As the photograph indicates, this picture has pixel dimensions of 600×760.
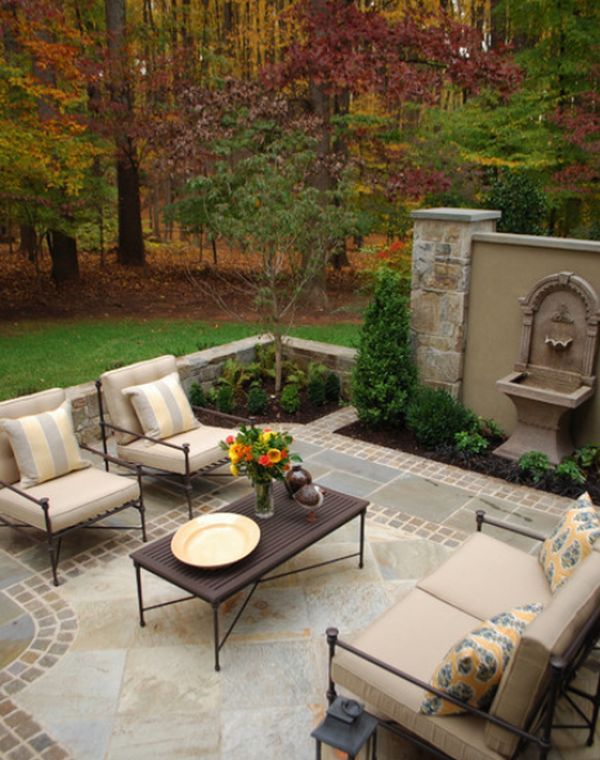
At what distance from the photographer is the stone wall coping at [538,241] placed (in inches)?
233

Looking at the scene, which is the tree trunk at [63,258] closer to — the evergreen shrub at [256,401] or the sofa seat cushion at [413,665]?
the evergreen shrub at [256,401]

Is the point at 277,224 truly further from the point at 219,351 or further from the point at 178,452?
the point at 178,452

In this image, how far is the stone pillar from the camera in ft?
22.2

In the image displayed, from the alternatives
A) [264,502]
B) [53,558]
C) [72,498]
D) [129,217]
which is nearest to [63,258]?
[129,217]

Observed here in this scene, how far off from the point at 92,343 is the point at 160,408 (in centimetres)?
446

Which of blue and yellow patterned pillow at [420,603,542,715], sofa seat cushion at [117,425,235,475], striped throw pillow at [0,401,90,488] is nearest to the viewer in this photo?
blue and yellow patterned pillow at [420,603,542,715]

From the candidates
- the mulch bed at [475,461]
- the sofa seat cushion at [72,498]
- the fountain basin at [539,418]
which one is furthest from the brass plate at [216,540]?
the fountain basin at [539,418]

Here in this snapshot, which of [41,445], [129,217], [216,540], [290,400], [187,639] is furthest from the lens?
[129,217]

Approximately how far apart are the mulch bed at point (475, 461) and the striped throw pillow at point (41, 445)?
9.96 ft

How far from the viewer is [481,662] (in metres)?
2.52

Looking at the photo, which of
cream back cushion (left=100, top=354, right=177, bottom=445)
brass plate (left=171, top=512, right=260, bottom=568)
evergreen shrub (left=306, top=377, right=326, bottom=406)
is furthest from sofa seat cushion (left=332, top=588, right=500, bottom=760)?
evergreen shrub (left=306, top=377, right=326, bottom=406)

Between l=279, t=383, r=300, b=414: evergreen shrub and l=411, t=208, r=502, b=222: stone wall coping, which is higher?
l=411, t=208, r=502, b=222: stone wall coping

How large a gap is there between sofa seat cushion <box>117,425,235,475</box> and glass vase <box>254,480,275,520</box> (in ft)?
3.57

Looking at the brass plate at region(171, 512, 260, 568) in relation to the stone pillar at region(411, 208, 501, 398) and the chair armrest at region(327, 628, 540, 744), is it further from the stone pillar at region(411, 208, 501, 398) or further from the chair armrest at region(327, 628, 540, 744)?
the stone pillar at region(411, 208, 501, 398)
